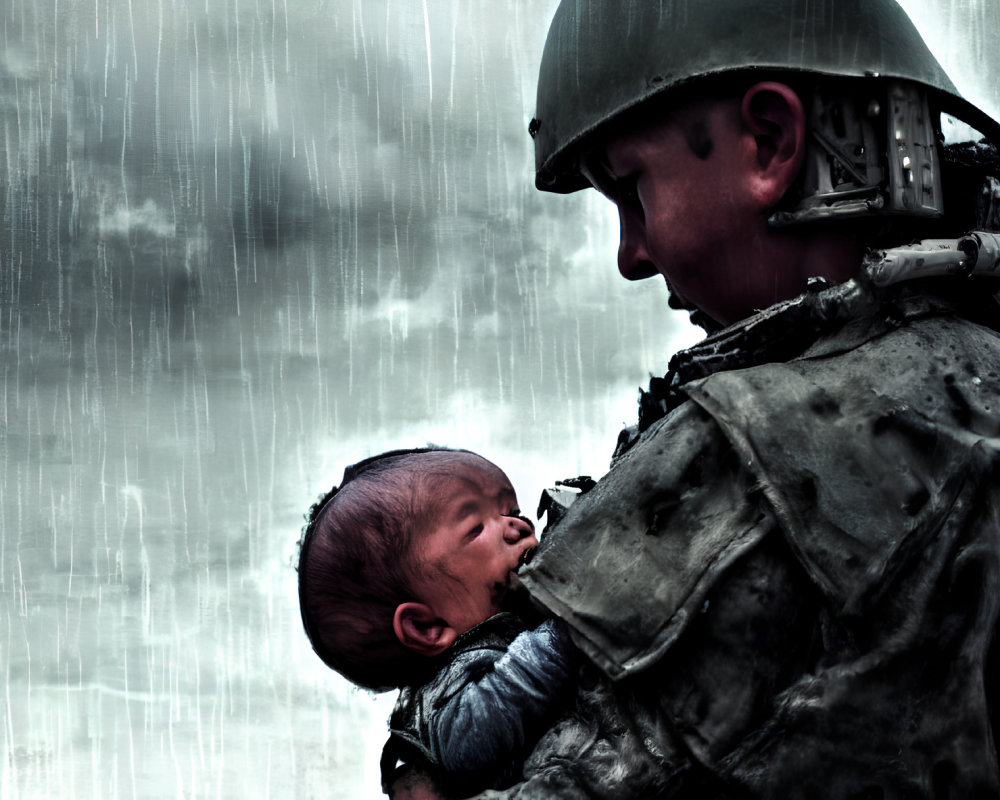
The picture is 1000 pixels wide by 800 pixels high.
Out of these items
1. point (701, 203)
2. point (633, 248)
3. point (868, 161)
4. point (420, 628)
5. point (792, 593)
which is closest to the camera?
point (792, 593)

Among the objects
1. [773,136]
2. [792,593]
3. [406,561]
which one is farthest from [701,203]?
[406,561]

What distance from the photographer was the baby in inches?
123

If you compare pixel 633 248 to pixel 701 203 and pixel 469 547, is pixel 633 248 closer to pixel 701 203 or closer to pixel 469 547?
pixel 701 203

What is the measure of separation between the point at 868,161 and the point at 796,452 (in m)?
0.75

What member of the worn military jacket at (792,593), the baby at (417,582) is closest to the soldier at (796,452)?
the worn military jacket at (792,593)

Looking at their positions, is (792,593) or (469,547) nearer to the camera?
(792,593)

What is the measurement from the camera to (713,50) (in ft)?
8.91

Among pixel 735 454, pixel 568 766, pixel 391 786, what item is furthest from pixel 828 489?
pixel 391 786

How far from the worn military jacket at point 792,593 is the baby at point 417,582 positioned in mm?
648

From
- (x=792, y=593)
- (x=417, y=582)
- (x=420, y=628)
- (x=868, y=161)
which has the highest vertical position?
(x=868, y=161)

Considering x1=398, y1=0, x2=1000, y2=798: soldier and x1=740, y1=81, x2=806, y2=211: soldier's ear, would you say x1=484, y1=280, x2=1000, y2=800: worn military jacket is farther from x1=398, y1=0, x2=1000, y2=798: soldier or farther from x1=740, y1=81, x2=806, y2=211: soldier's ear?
x1=740, y1=81, x2=806, y2=211: soldier's ear

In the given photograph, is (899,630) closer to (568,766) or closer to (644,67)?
(568,766)

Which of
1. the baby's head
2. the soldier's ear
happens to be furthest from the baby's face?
the soldier's ear

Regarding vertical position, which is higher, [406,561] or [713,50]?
[713,50]
